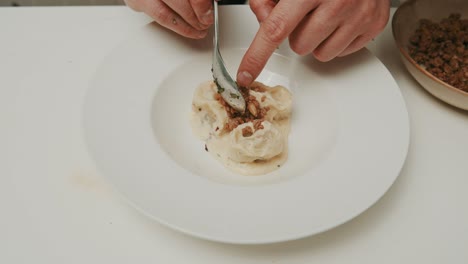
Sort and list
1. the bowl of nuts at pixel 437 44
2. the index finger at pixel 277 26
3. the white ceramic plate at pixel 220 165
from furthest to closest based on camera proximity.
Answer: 1. the bowl of nuts at pixel 437 44
2. the index finger at pixel 277 26
3. the white ceramic plate at pixel 220 165

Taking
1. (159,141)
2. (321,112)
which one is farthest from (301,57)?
(159,141)

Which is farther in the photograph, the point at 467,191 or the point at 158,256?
the point at 467,191

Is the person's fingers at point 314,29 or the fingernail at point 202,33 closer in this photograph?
the person's fingers at point 314,29

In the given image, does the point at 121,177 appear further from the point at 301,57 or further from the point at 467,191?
the point at 467,191

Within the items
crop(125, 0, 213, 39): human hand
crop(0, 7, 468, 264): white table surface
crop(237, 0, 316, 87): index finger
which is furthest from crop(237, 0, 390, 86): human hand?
crop(0, 7, 468, 264): white table surface

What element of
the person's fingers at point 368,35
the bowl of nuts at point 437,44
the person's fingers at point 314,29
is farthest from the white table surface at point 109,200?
the person's fingers at point 314,29

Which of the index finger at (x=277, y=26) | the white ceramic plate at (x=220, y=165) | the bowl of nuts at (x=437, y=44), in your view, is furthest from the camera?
the bowl of nuts at (x=437, y=44)

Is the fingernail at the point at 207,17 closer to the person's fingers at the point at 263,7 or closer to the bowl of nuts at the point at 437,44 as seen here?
the person's fingers at the point at 263,7
